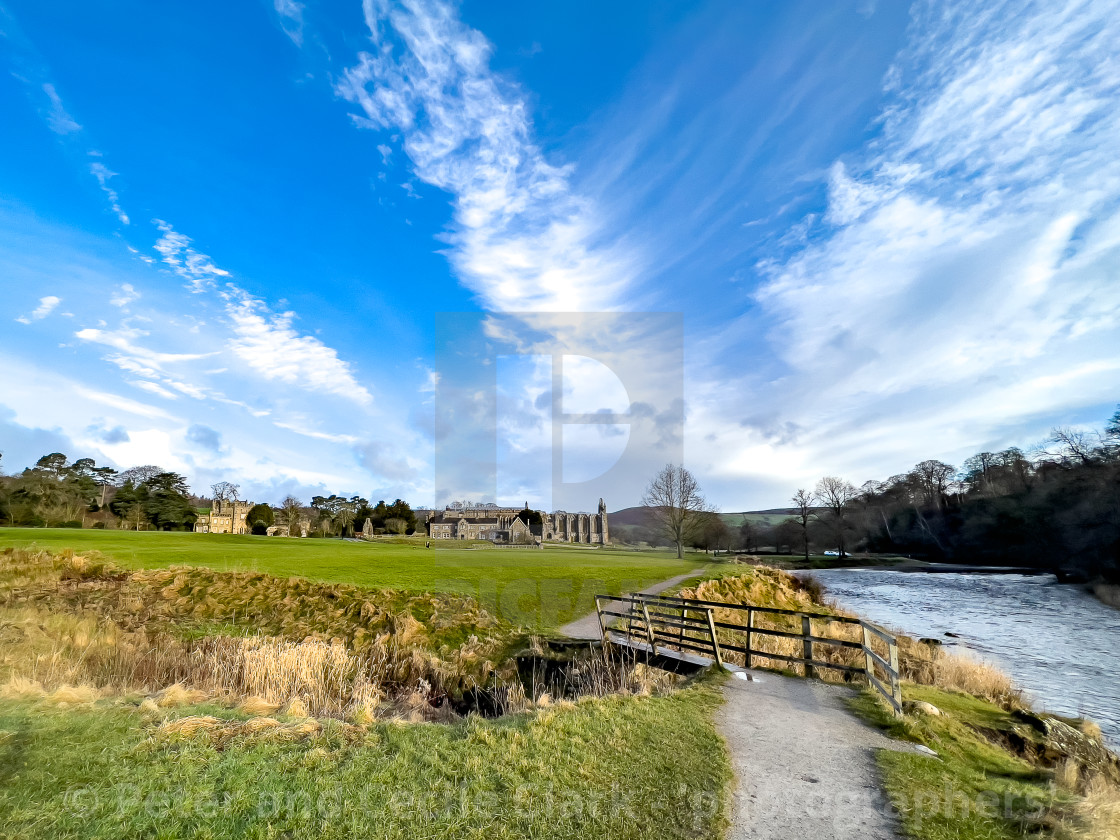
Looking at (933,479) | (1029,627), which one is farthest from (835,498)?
(1029,627)

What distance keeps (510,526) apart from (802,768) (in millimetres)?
78328

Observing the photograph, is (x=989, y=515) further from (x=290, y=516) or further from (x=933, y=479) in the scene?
(x=290, y=516)

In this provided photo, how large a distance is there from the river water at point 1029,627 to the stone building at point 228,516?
2941 inches

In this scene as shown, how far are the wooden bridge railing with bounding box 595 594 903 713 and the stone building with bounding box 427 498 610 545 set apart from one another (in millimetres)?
60613

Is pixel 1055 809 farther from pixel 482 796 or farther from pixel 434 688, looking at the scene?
pixel 434 688

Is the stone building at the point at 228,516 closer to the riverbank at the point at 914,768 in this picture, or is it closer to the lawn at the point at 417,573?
the lawn at the point at 417,573

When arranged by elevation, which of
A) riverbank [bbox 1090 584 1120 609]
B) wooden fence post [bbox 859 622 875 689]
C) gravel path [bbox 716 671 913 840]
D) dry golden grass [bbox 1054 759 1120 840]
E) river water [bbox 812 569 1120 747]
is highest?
wooden fence post [bbox 859 622 875 689]

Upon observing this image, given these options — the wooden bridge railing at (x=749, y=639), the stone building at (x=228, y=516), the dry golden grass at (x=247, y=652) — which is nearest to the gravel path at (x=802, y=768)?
the wooden bridge railing at (x=749, y=639)

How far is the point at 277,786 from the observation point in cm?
532

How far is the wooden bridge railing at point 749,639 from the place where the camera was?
31.3 ft

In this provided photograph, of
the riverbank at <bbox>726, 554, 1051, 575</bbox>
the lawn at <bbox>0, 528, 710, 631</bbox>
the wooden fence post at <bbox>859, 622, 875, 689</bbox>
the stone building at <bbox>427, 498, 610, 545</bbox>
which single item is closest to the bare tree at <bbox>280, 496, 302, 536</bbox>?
the stone building at <bbox>427, 498, 610, 545</bbox>

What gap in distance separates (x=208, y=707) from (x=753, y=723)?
8661 millimetres

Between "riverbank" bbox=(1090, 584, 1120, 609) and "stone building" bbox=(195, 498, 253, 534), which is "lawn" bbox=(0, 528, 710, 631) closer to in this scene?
"riverbank" bbox=(1090, 584, 1120, 609)

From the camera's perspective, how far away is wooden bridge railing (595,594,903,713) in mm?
9547
